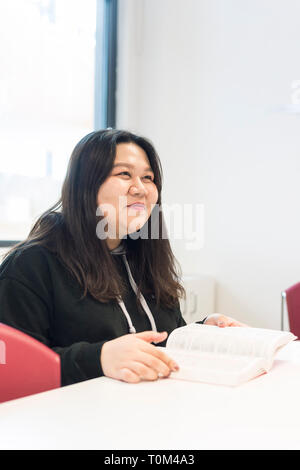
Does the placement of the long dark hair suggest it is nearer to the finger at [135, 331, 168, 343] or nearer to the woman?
the woman

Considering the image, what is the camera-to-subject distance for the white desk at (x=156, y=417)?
0.70 metres

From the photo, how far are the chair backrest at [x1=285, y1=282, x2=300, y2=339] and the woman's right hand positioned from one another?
136cm

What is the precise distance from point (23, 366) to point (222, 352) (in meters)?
0.45

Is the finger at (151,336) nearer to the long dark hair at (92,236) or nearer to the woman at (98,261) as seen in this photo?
the woman at (98,261)

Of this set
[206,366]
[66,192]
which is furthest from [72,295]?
[206,366]

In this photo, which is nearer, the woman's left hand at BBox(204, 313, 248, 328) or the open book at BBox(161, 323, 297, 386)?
the open book at BBox(161, 323, 297, 386)

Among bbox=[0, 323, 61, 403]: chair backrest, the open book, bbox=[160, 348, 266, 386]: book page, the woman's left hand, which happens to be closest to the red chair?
the woman's left hand

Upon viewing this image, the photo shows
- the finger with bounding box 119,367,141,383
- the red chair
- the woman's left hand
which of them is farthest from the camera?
the red chair

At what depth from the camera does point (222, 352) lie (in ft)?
3.91

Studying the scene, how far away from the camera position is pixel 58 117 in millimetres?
3379

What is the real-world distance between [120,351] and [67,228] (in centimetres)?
56

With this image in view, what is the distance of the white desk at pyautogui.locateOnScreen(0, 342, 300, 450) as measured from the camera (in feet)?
2.30

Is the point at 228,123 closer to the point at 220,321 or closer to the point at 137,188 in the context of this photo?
the point at 137,188

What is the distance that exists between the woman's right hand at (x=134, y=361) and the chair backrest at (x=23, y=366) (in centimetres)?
12
